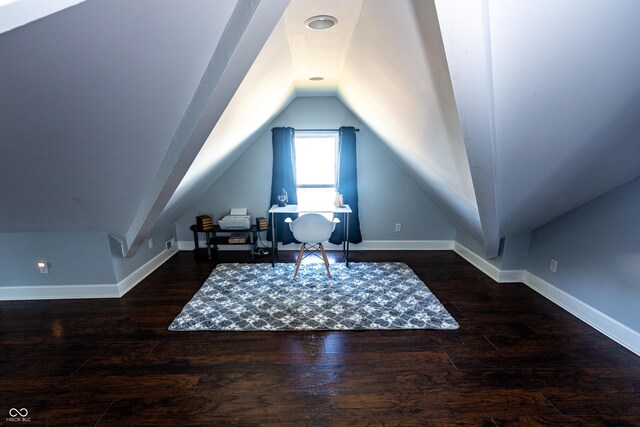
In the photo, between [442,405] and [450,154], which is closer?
[442,405]

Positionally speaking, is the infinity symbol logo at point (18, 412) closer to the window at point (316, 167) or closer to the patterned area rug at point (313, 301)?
the patterned area rug at point (313, 301)

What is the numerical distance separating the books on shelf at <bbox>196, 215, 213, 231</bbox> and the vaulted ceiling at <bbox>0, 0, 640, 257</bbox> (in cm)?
164

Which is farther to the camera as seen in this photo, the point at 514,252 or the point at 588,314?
the point at 514,252

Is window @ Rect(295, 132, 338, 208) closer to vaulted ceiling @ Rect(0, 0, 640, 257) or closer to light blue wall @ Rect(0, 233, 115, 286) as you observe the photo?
vaulted ceiling @ Rect(0, 0, 640, 257)

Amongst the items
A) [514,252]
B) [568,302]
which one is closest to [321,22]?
[514,252]

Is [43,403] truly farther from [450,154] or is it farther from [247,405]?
[450,154]

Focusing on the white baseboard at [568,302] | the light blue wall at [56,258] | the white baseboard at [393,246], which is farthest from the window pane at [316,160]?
the light blue wall at [56,258]

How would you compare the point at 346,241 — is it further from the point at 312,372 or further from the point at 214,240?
the point at 312,372

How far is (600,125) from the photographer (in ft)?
4.84

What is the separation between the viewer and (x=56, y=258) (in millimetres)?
2871

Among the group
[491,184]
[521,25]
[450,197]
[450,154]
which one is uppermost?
[521,25]

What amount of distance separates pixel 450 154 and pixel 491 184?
0.34 meters

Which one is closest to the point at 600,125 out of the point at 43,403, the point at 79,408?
the point at 79,408

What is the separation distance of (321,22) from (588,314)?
309cm
